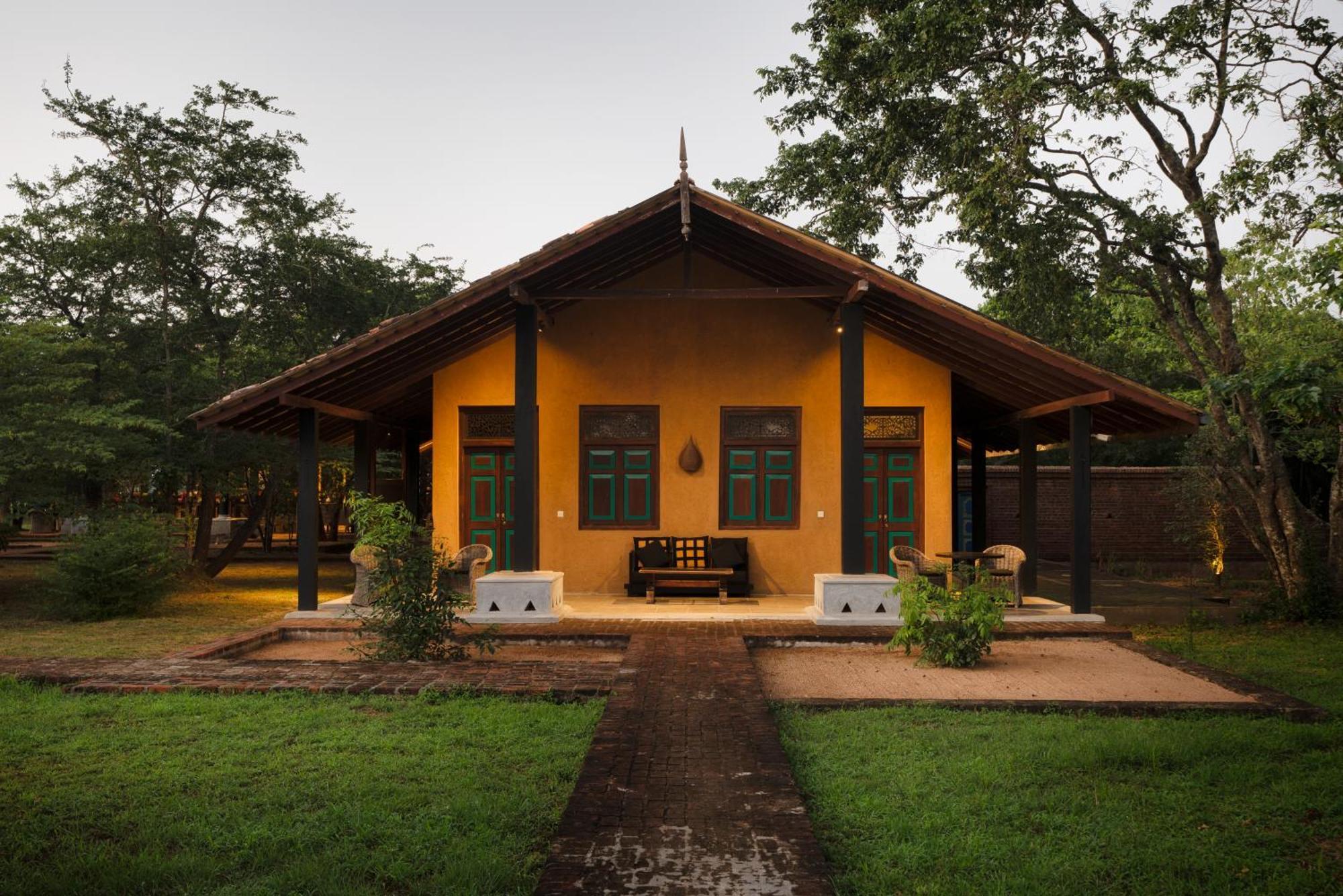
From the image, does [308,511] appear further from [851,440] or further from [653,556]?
[851,440]

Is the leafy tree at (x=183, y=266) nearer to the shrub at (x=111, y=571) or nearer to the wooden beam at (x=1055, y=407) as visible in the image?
the shrub at (x=111, y=571)

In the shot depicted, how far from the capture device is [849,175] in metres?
12.2

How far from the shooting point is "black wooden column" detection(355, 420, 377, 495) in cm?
1242

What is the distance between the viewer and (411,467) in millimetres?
14391

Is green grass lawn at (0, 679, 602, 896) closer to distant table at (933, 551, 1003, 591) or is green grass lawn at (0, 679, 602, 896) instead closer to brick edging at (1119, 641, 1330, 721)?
brick edging at (1119, 641, 1330, 721)

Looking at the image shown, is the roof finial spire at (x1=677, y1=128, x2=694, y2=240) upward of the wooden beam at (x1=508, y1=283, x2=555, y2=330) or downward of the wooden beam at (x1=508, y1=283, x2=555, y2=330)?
upward

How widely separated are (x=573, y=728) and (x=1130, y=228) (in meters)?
8.61

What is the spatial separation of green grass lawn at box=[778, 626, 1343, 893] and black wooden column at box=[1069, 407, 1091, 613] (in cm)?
405

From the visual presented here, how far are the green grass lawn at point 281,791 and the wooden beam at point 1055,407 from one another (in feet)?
19.8

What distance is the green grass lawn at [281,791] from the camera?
3.35 metres

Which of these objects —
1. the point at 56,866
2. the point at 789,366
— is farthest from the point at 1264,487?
the point at 56,866

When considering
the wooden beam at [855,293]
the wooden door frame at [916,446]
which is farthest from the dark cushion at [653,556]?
the wooden beam at [855,293]

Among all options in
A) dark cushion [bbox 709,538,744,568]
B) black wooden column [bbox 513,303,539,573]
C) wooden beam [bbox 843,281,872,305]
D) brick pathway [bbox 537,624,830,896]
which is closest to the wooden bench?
dark cushion [bbox 709,538,744,568]

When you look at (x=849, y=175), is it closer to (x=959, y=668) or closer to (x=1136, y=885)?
(x=959, y=668)
